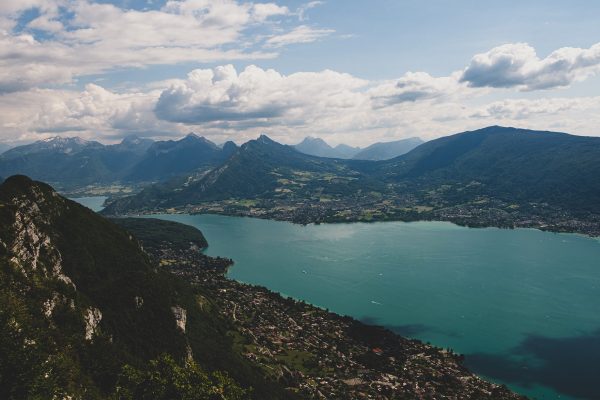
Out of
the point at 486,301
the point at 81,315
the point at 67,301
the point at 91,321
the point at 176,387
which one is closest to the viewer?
the point at 176,387

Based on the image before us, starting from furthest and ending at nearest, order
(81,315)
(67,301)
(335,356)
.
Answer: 1. (335,356)
2. (81,315)
3. (67,301)

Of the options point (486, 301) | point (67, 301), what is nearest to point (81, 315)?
point (67, 301)

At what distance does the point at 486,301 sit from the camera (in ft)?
449

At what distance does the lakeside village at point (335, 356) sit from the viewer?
82.7m

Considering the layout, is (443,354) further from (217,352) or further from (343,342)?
(217,352)

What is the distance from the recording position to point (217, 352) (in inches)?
3406

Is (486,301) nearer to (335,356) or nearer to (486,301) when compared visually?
(486,301)

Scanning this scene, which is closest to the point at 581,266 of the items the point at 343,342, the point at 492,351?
the point at 492,351

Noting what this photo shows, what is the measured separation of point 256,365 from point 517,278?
371ft

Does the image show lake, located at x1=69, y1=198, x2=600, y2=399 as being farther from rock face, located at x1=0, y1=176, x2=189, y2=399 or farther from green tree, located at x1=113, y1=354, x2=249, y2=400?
green tree, located at x1=113, y1=354, x2=249, y2=400

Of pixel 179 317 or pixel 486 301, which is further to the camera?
pixel 486 301

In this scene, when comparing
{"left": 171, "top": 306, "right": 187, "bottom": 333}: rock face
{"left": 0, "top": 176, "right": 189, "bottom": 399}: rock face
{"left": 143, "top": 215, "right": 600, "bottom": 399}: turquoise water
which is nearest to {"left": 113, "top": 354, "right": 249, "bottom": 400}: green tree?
{"left": 0, "top": 176, "right": 189, "bottom": 399}: rock face

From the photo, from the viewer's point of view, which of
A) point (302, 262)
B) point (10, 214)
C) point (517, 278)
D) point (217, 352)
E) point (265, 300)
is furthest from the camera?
point (302, 262)

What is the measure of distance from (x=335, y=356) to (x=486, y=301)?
62.9m
